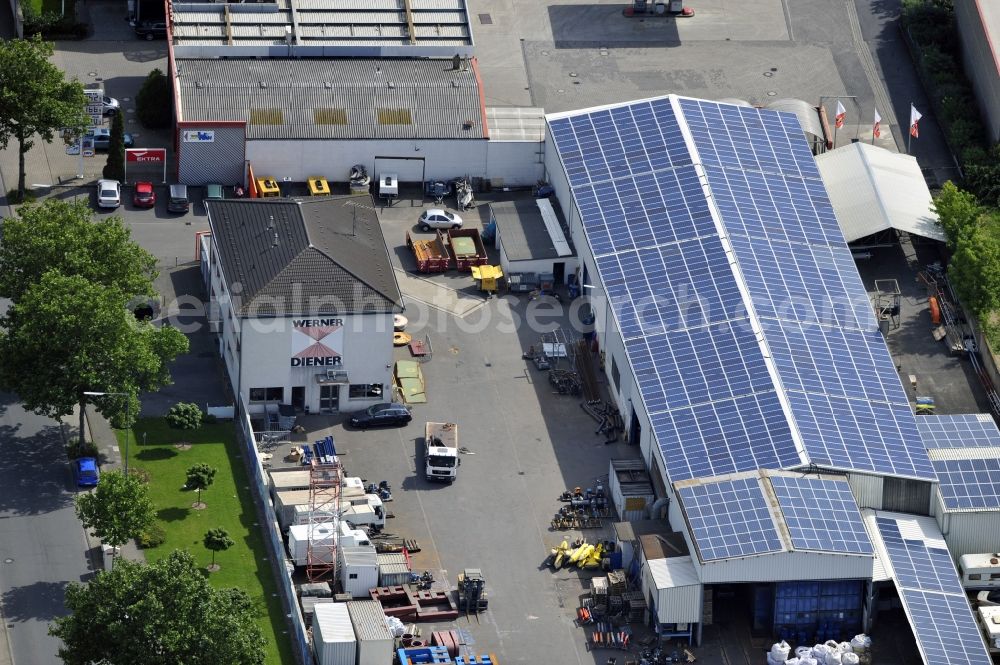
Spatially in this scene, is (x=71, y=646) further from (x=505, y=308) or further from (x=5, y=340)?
(x=505, y=308)

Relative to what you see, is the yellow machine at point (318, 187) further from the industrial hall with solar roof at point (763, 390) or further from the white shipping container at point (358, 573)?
the white shipping container at point (358, 573)

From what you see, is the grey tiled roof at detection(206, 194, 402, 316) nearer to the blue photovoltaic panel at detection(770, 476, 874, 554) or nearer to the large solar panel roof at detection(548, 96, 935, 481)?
the large solar panel roof at detection(548, 96, 935, 481)

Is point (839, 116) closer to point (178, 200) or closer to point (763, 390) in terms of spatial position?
point (763, 390)

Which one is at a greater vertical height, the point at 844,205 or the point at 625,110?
the point at 625,110

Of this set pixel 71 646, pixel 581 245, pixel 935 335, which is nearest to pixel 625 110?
pixel 581 245

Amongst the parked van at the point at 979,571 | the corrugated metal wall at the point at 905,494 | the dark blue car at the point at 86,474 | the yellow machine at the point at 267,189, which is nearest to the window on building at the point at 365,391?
the dark blue car at the point at 86,474

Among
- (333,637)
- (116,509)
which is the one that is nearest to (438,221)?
(116,509)
